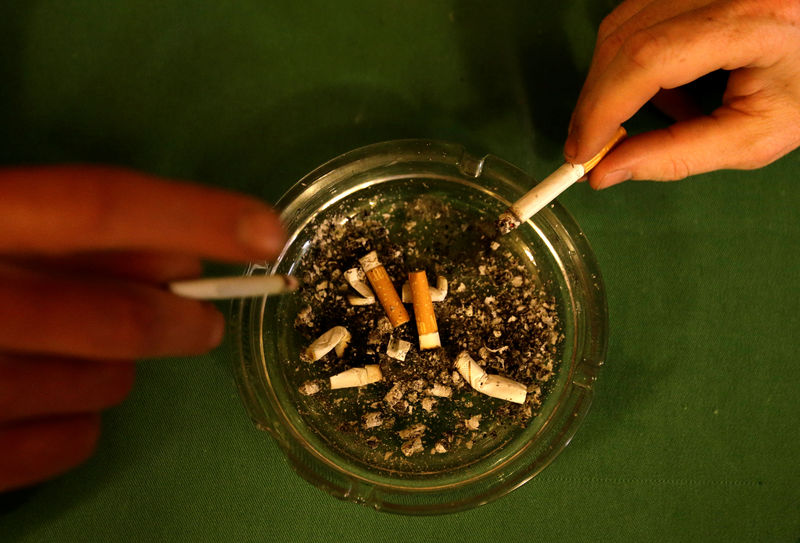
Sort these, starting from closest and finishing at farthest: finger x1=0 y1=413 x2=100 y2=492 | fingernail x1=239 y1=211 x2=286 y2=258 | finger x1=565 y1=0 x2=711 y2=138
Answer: fingernail x1=239 y1=211 x2=286 y2=258 → finger x1=0 y1=413 x2=100 y2=492 → finger x1=565 y1=0 x2=711 y2=138

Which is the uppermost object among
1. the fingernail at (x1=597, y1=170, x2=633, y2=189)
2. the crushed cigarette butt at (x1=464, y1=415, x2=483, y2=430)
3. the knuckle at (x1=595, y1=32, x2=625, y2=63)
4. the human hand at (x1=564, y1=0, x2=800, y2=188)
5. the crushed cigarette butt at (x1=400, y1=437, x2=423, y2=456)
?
the knuckle at (x1=595, y1=32, x2=625, y2=63)

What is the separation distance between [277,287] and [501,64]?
Result: 0.73 meters

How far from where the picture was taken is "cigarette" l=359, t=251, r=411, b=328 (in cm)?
91

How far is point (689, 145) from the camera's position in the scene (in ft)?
2.90

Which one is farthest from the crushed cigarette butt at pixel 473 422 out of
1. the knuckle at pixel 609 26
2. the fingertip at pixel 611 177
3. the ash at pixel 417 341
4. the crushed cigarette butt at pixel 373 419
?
the knuckle at pixel 609 26

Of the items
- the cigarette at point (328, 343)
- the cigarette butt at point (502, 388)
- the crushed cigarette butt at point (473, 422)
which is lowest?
the crushed cigarette butt at point (473, 422)

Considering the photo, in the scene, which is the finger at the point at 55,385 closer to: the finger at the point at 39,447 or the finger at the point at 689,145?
the finger at the point at 39,447

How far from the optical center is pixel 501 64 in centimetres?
107

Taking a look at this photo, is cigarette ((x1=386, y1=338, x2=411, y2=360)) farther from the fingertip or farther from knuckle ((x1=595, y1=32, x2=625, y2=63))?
knuckle ((x1=595, y1=32, x2=625, y2=63))

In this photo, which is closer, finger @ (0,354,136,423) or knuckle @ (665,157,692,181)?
finger @ (0,354,136,423)

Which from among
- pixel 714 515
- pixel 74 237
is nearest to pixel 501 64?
pixel 74 237

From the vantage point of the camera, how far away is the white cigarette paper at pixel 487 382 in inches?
35.6

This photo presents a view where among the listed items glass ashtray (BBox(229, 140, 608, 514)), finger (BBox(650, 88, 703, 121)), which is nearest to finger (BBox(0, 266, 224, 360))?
glass ashtray (BBox(229, 140, 608, 514))

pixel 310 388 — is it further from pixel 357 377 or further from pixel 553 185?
pixel 553 185
